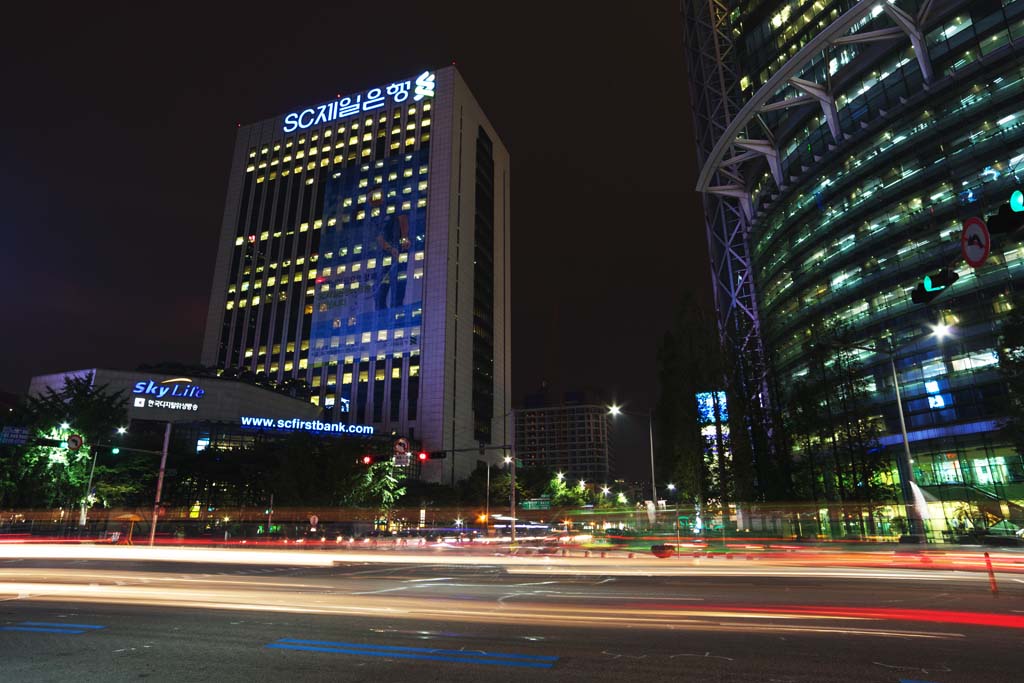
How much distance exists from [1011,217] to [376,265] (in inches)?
4906

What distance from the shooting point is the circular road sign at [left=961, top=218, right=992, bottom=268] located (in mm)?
10634

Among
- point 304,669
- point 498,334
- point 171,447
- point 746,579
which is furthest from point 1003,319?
point 498,334

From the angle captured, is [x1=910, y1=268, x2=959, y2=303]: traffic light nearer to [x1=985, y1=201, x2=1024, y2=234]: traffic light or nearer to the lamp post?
[x1=985, y1=201, x2=1024, y2=234]: traffic light

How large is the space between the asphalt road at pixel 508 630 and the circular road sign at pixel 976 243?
6.53 metres

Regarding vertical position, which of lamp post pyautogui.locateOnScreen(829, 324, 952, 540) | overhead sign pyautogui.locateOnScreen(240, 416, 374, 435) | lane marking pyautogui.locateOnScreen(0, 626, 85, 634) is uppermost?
overhead sign pyautogui.locateOnScreen(240, 416, 374, 435)

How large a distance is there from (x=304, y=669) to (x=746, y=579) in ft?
56.0

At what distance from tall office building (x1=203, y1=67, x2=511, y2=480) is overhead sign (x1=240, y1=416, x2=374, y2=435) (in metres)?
16.0

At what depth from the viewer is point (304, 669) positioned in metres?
8.04

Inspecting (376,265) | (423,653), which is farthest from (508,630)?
(376,265)

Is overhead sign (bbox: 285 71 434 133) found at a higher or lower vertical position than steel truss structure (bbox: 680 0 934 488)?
higher

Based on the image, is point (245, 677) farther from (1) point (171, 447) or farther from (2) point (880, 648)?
(1) point (171, 447)

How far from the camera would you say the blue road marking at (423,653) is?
8367mm

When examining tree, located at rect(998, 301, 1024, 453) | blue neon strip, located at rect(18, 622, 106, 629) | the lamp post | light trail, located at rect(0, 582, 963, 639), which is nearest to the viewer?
blue neon strip, located at rect(18, 622, 106, 629)

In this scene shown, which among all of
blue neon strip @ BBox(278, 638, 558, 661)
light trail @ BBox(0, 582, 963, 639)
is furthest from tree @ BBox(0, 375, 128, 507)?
blue neon strip @ BBox(278, 638, 558, 661)
